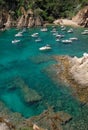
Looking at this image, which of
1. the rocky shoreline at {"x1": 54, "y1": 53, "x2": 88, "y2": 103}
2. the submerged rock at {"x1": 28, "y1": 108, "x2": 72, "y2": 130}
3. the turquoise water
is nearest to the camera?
the submerged rock at {"x1": 28, "y1": 108, "x2": 72, "y2": 130}

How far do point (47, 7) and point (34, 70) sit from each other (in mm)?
86391

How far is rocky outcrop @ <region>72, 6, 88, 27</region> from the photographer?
135 m

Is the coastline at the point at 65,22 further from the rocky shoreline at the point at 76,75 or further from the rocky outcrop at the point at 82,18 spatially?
the rocky shoreline at the point at 76,75

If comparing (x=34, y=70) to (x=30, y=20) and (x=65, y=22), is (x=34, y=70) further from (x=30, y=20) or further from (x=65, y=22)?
(x=65, y=22)

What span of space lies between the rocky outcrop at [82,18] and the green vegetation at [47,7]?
6.84 meters

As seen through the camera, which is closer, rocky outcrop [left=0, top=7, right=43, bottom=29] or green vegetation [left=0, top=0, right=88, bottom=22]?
rocky outcrop [left=0, top=7, right=43, bottom=29]

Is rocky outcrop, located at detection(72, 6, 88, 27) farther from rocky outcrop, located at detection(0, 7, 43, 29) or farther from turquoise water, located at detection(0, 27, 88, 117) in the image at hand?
rocky outcrop, located at detection(0, 7, 43, 29)

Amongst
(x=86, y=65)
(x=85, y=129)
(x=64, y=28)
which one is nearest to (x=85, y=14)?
(x=64, y=28)

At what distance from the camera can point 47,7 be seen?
497 feet

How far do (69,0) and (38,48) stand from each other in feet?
239

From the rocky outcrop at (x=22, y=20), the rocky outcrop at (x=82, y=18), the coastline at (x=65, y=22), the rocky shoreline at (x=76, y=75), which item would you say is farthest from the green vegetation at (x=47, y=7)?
the rocky shoreline at (x=76, y=75)

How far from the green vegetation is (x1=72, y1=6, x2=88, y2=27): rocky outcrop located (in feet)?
22.4

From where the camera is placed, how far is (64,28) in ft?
418

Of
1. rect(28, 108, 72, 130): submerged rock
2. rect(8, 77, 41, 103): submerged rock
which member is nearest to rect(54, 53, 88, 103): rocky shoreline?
rect(28, 108, 72, 130): submerged rock
